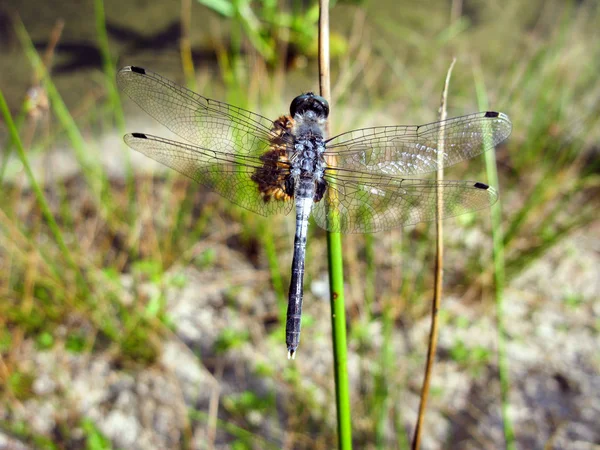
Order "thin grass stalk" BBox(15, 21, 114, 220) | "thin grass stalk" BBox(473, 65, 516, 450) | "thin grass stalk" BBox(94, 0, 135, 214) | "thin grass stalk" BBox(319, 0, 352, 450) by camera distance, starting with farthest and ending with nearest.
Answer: "thin grass stalk" BBox(15, 21, 114, 220)
"thin grass stalk" BBox(94, 0, 135, 214)
"thin grass stalk" BBox(473, 65, 516, 450)
"thin grass stalk" BBox(319, 0, 352, 450)

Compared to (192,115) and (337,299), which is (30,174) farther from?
(337,299)

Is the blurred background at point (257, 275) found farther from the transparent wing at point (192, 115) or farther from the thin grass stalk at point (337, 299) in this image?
the thin grass stalk at point (337, 299)

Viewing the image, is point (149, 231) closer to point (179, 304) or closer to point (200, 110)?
point (179, 304)

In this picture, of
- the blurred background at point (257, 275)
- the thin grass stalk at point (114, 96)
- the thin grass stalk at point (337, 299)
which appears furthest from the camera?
the blurred background at point (257, 275)

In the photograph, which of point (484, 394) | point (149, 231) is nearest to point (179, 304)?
point (149, 231)

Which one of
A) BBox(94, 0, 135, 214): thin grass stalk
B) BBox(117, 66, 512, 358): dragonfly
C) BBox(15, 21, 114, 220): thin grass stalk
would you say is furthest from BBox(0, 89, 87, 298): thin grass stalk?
BBox(15, 21, 114, 220): thin grass stalk

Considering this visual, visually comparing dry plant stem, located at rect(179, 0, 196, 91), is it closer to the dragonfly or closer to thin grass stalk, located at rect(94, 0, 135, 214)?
thin grass stalk, located at rect(94, 0, 135, 214)

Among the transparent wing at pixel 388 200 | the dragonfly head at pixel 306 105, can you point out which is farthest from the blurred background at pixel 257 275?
the dragonfly head at pixel 306 105
